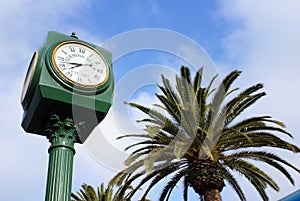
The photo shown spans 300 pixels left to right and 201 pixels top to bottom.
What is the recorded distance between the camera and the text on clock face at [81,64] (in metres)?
4.86

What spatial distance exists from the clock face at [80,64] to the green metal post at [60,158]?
0.47 meters

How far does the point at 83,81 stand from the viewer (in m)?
4.86

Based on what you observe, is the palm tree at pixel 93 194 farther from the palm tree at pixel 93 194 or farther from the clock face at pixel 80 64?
the clock face at pixel 80 64

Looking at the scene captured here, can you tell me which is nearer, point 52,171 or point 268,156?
point 52,171

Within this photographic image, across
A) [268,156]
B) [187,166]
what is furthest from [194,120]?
[268,156]

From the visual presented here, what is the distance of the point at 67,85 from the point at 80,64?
0.47 m

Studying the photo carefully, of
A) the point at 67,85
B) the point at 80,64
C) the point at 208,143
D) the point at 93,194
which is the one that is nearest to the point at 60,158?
the point at 67,85

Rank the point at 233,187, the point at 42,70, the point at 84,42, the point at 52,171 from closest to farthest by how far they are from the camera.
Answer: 1. the point at 52,171
2. the point at 42,70
3. the point at 84,42
4. the point at 233,187

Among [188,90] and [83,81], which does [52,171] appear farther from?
[188,90]

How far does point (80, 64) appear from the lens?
5.09 meters

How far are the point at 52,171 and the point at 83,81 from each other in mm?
1085

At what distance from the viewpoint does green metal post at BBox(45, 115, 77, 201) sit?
416 cm

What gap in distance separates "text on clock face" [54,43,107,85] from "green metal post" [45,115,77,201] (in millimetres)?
487

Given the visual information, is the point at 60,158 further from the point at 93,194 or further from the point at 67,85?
the point at 93,194
